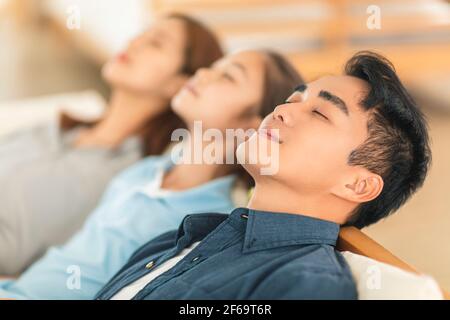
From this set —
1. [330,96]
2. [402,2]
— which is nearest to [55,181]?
[330,96]

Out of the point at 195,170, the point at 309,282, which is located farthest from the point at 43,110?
the point at 309,282

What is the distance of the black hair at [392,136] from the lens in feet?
3.59

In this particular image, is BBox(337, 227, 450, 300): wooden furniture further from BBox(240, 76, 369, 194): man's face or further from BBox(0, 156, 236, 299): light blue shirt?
BBox(0, 156, 236, 299): light blue shirt

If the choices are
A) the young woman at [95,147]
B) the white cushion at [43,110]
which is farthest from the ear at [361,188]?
the white cushion at [43,110]

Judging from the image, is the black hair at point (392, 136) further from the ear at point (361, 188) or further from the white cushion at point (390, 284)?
the white cushion at point (390, 284)

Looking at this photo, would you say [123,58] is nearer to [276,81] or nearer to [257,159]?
[276,81]

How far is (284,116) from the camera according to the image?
3.68ft

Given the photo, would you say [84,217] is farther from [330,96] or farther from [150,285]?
[330,96]

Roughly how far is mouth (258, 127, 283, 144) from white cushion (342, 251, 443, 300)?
220 mm

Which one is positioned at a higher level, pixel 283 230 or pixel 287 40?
pixel 283 230

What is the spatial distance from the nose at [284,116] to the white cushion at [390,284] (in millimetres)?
237

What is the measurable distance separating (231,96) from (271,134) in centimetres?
40

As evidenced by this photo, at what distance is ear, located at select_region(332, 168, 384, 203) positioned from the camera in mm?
1106
